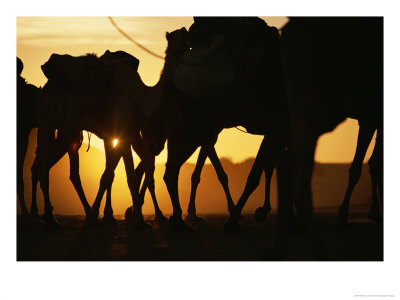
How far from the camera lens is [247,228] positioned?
13.9 m

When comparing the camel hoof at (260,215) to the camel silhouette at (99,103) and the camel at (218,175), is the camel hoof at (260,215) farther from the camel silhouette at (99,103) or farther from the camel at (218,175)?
the camel silhouette at (99,103)

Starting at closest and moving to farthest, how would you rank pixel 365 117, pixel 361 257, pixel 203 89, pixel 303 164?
1. pixel 303 164
2. pixel 361 257
3. pixel 203 89
4. pixel 365 117

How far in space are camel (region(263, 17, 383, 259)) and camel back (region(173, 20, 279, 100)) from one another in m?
2.00

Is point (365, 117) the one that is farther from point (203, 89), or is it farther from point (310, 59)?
point (310, 59)

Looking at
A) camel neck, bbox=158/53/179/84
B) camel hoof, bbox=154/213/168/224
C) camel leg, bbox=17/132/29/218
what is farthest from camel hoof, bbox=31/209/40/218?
camel neck, bbox=158/53/179/84

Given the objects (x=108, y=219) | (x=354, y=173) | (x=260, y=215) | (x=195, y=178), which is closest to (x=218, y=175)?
(x=195, y=178)

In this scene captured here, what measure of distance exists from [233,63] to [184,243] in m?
2.23

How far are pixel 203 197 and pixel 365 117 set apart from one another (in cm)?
680

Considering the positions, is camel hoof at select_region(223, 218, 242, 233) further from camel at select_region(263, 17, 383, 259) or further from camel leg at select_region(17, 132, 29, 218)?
camel leg at select_region(17, 132, 29, 218)

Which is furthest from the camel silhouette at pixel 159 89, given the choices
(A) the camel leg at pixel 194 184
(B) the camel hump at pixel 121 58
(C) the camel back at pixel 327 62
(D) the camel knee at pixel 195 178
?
(C) the camel back at pixel 327 62

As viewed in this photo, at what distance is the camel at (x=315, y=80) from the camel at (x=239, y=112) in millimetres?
2163

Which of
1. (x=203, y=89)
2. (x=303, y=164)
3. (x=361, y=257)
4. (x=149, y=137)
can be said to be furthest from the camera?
(x=149, y=137)
